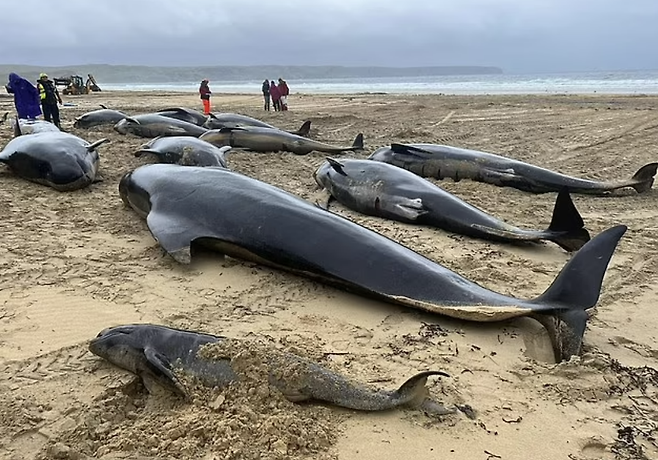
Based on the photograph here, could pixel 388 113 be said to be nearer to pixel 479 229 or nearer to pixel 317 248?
pixel 479 229

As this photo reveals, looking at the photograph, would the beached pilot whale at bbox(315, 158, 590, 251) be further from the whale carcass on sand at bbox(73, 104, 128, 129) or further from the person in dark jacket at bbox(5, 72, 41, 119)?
the person in dark jacket at bbox(5, 72, 41, 119)

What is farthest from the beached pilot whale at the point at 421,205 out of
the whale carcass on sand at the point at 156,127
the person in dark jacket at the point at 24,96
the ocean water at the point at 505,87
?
the ocean water at the point at 505,87

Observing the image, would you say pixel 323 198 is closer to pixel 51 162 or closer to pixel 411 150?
pixel 411 150

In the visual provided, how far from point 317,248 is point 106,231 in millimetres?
2639

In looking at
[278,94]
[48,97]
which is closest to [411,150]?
[48,97]

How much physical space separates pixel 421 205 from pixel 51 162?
5.02m

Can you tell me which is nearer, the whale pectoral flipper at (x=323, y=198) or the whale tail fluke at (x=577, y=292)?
the whale tail fluke at (x=577, y=292)

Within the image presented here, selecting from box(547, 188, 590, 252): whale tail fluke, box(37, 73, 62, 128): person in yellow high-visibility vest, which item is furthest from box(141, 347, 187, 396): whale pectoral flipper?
box(37, 73, 62, 128): person in yellow high-visibility vest

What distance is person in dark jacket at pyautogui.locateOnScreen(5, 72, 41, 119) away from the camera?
15.6 m

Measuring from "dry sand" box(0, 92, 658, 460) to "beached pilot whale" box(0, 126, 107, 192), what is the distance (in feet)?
1.71

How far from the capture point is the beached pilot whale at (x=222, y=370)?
3146 millimetres

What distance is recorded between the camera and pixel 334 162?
8.02 meters

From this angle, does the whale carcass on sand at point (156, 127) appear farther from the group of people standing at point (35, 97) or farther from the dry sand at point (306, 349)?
the dry sand at point (306, 349)

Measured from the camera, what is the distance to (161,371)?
3324 millimetres
